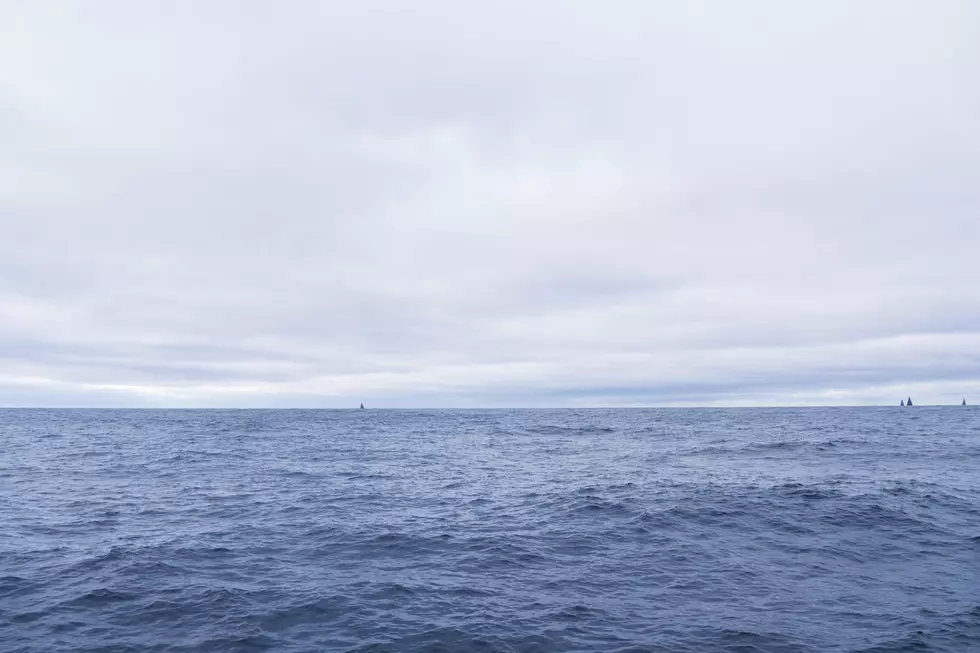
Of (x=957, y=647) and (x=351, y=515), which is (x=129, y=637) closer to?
(x=351, y=515)

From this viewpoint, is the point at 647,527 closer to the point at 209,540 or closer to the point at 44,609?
the point at 209,540

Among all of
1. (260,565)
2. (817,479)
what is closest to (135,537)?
(260,565)

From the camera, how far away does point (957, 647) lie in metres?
14.0

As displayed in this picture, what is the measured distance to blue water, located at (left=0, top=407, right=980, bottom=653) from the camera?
15.0 m

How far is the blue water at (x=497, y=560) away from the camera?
15.0 meters

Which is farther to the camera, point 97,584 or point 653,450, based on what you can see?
point 653,450

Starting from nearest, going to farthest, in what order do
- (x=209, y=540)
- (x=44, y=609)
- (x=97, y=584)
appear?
1. (x=44, y=609)
2. (x=97, y=584)
3. (x=209, y=540)

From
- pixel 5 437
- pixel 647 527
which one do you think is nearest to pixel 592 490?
pixel 647 527

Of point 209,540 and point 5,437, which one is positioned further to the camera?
point 5,437

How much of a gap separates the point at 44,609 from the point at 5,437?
84329mm

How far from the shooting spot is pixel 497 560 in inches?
838

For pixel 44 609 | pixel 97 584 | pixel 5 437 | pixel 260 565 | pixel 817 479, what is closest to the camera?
pixel 44 609

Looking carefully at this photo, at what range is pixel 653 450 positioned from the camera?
6000 cm

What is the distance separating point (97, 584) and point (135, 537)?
6.50m
